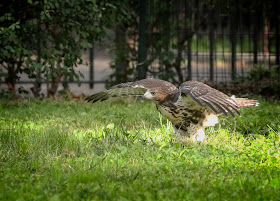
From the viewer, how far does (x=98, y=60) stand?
12.0m

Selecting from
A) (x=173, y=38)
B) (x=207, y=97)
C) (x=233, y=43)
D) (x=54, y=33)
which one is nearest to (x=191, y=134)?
(x=207, y=97)

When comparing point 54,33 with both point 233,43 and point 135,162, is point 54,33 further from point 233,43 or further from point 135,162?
point 135,162

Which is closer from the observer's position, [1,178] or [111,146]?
[1,178]

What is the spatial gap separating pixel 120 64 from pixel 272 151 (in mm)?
5602

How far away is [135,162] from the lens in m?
5.02

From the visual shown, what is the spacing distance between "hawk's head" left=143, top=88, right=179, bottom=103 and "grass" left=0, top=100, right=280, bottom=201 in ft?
1.68

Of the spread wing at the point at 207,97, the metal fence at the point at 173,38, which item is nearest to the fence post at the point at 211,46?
the metal fence at the point at 173,38

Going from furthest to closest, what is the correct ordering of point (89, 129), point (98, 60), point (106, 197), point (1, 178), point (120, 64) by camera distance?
point (98, 60)
point (120, 64)
point (89, 129)
point (1, 178)
point (106, 197)

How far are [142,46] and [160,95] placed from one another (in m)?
4.36

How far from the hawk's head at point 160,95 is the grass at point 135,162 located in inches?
20.2

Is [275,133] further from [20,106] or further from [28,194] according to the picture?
[20,106]

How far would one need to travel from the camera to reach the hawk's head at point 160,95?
550cm

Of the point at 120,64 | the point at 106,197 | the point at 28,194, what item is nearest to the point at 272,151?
the point at 106,197

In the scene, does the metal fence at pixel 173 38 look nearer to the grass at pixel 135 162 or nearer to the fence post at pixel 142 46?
the fence post at pixel 142 46
